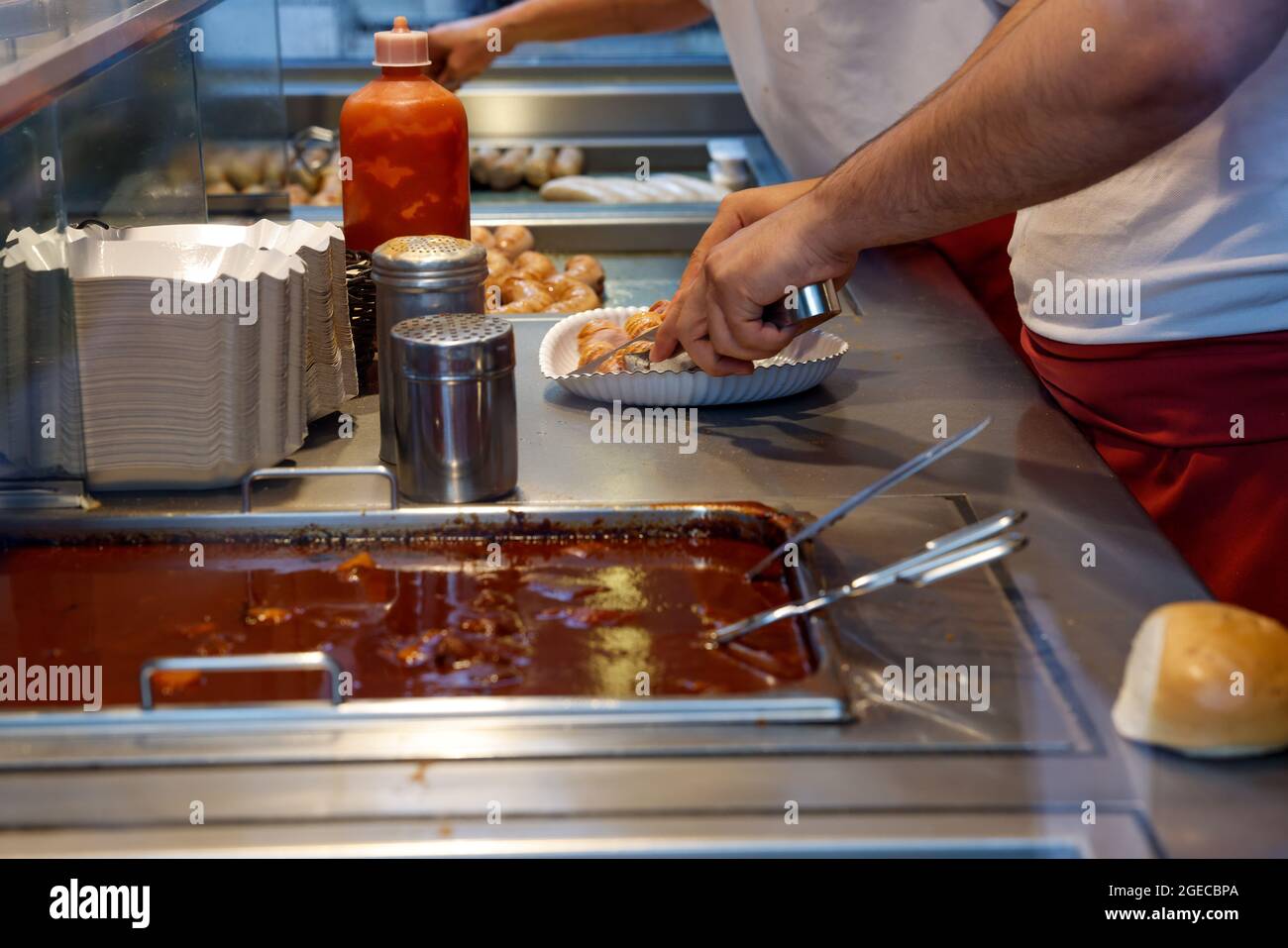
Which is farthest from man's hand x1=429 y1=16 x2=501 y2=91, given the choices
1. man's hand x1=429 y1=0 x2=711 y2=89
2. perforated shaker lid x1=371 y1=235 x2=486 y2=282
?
perforated shaker lid x1=371 y1=235 x2=486 y2=282

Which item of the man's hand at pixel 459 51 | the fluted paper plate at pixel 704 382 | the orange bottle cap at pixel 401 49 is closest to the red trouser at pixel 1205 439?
the fluted paper plate at pixel 704 382

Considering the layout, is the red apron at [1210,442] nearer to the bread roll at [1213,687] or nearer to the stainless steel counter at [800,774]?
the stainless steel counter at [800,774]

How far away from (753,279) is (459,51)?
1.24m

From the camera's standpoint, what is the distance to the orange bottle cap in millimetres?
1659

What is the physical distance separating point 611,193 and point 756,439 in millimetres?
1203

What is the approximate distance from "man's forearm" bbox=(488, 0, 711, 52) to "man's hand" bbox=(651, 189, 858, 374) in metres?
1.23

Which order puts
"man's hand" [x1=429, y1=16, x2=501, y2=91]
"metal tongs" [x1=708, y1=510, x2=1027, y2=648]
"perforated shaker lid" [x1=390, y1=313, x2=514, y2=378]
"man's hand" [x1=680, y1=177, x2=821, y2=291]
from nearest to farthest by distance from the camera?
1. "metal tongs" [x1=708, y1=510, x2=1027, y2=648]
2. "perforated shaker lid" [x1=390, y1=313, x2=514, y2=378]
3. "man's hand" [x1=680, y1=177, x2=821, y2=291]
4. "man's hand" [x1=429, y1=16, x2=501, y2=91]

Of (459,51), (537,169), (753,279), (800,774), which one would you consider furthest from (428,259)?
(537,169)

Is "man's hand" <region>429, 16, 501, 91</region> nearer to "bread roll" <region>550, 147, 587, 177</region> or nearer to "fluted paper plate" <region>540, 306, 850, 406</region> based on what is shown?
"bread roll" <region>550, 147, 587, 177</region>

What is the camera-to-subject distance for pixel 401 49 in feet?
5.43

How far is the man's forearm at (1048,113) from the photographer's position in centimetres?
103

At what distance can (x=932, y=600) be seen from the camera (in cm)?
111

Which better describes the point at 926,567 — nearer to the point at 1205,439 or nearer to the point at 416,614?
the point at 416,614
